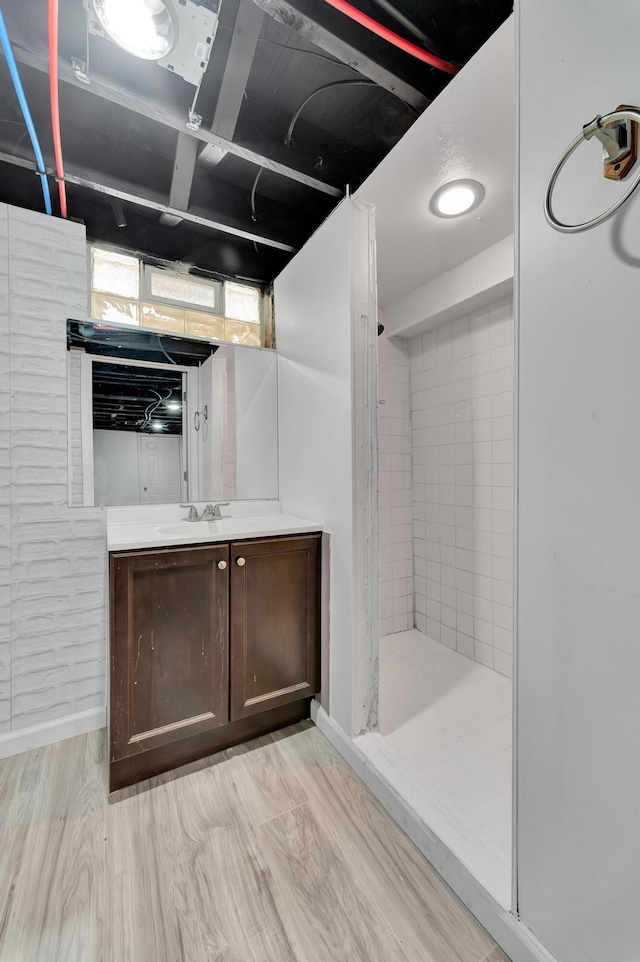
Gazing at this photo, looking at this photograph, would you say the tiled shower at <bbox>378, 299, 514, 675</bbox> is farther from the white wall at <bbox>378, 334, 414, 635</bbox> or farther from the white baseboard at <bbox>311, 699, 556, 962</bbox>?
the white baseboard at <bbox>311, 699, 556, 962</bbox>

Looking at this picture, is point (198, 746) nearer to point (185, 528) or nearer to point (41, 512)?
point (185, 528)

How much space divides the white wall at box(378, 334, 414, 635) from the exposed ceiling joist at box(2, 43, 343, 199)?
1303 millimetres

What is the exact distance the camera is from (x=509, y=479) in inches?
84.4

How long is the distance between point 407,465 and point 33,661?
7.72ft

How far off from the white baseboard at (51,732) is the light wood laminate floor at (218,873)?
89mm

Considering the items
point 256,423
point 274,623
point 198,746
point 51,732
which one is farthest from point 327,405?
point 51,732

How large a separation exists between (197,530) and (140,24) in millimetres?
1639

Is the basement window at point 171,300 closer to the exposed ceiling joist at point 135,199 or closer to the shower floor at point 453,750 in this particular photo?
the exposed ceiling joist at point 135,199

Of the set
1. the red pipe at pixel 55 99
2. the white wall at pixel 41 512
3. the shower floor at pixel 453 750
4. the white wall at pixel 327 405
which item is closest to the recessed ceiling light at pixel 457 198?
the white wall at pixel 327 405

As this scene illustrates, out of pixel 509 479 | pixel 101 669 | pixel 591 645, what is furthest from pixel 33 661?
pixel 509 479

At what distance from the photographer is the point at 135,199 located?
1.69 m

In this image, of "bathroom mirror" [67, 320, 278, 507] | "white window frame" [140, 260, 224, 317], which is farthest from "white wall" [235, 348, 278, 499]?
"white window frame" [140, 260, 224, 317]

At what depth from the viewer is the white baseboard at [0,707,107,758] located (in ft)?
5.31

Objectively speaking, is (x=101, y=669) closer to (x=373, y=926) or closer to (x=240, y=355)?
(x=373, y=926)
